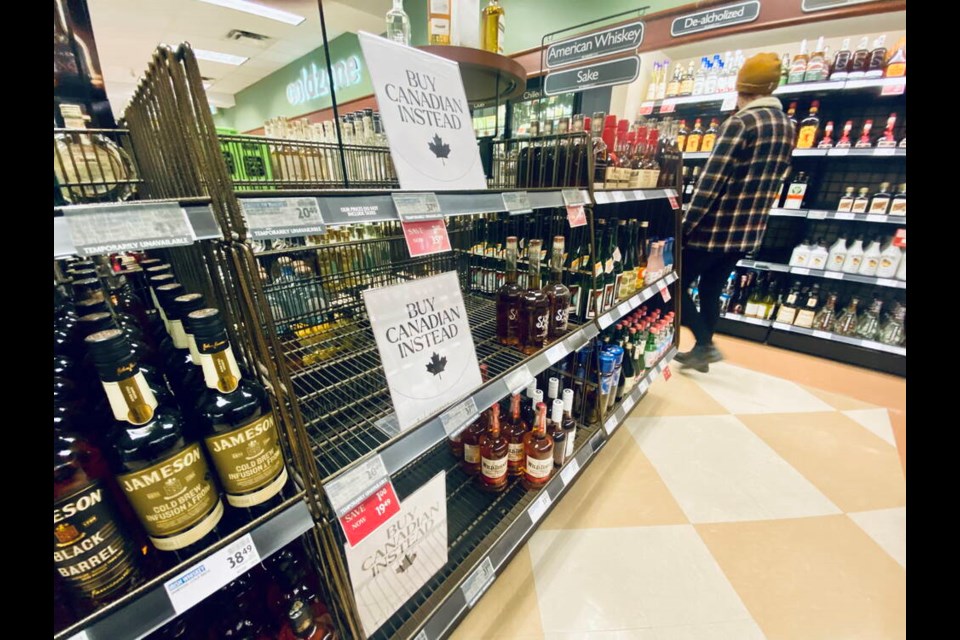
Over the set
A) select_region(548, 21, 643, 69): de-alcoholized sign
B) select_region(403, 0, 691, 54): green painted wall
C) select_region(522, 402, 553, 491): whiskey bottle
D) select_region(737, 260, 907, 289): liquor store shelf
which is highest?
select_region(403, 0, 691, 54): green painted wall

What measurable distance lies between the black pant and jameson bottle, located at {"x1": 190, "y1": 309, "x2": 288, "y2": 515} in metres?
2.31

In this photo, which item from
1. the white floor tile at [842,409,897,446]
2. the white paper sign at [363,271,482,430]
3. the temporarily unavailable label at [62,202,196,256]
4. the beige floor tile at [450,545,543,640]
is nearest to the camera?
the temporarily unavailable label at [62,202,196,256]

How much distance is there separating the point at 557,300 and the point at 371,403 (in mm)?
623

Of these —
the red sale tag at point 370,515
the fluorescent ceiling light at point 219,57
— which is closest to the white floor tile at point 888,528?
the red sale tag at point 370,515

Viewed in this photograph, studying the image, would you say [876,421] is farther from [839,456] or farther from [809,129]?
[809,129]

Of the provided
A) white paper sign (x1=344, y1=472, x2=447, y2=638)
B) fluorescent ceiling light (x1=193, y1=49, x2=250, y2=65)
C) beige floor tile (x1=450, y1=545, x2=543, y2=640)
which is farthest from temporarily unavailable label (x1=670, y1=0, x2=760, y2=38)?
fluorescent ceiling light (x1=193, y1=49, x2=250, y2=65)

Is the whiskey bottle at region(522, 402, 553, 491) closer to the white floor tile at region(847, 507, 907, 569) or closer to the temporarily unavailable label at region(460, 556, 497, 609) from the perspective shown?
the temporarily unavailable label at region(460, 556, 497, 609)

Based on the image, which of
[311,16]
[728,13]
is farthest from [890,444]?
[311,16]

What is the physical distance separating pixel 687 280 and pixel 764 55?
1.23m

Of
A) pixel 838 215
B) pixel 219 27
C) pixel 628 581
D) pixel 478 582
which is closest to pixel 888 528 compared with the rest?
pixel 628 581

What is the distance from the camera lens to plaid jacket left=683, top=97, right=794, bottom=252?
1896 mm
